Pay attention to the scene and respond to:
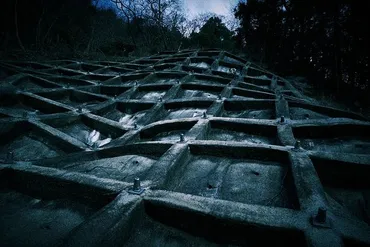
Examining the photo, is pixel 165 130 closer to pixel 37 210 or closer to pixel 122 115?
pixel 122 115

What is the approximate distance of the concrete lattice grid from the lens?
1523 millimetres

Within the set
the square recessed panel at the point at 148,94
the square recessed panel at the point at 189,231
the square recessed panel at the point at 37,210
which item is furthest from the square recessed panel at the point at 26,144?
the square recessed panel at the point at 148,94

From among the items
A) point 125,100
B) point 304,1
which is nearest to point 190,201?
point 125,100

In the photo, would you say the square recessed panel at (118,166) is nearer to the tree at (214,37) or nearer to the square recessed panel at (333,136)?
the square recessed panel at (333,136)

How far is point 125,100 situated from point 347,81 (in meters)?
7.23

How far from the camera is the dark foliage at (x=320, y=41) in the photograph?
7.30 m

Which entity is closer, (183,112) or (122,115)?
(183,112)

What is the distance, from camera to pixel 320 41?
336 inches

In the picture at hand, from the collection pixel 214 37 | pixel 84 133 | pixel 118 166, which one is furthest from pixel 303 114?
pixel 214 37

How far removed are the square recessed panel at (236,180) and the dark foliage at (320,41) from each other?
262 inches

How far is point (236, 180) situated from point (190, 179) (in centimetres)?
47

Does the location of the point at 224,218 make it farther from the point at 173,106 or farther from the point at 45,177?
the point at 173,106

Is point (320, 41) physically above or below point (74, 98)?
above

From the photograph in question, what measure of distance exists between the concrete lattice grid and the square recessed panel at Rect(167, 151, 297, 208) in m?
0.01
